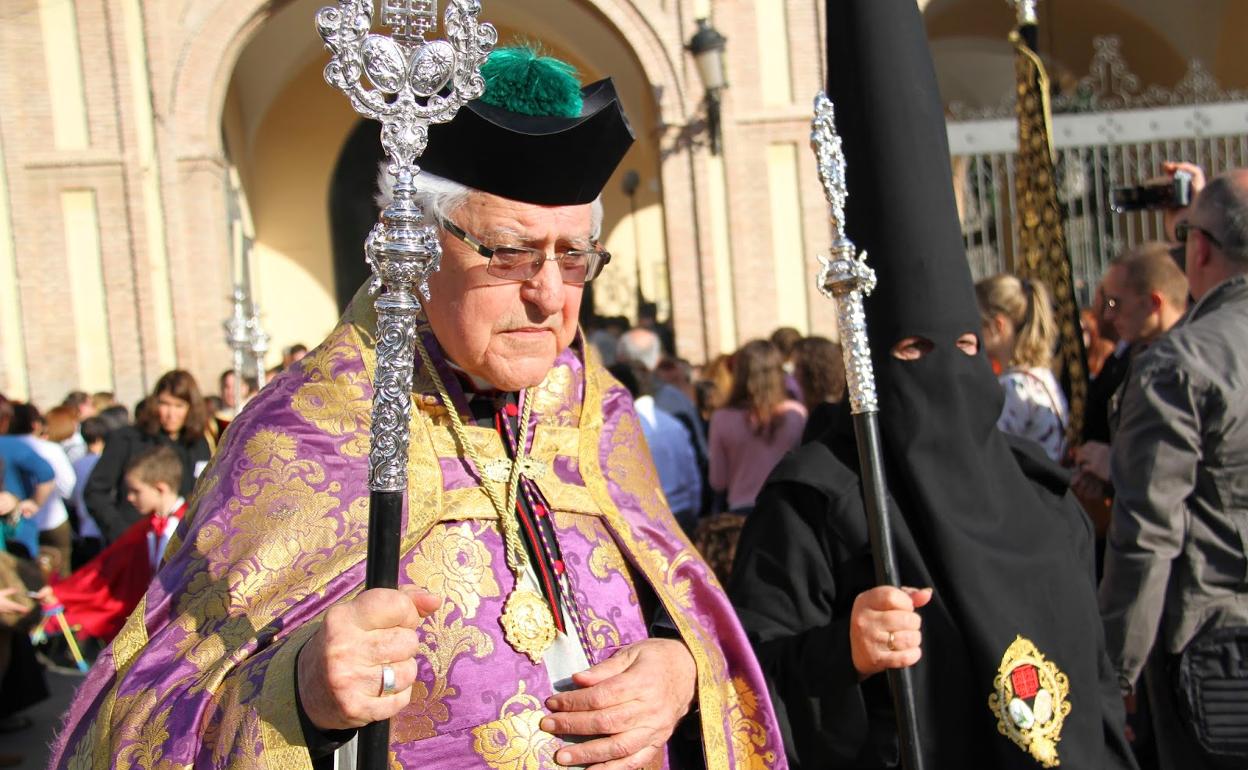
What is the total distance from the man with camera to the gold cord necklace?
1732mm

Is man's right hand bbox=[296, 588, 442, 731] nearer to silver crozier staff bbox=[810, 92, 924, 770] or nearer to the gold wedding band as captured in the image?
the gold wedding band

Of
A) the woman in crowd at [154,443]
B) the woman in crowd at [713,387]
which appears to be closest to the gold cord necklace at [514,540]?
the woman in crowd at [154,443]

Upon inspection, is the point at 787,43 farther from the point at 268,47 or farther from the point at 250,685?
the point at 250,685

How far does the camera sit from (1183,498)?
124 inches

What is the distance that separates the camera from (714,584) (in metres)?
2.37

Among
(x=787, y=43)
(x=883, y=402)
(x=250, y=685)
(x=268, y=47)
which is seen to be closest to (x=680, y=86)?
(x=787, y=43)

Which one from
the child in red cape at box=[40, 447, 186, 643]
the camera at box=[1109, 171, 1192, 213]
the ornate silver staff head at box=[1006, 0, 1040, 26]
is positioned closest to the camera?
the ornate silver staff head at box=[1006, 0, 1040, 26]

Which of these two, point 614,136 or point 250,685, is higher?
point 614,136

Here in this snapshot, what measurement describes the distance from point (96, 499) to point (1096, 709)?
6.35 metres

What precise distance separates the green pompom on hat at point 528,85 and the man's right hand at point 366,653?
35.5 inches

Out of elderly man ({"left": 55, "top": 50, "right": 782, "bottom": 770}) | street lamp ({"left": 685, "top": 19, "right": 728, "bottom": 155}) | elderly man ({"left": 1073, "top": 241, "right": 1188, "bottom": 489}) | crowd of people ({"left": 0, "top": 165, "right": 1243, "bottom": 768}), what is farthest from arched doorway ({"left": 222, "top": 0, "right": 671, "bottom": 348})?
elderly man ({"left": 55, "top": 50, "right": 782, "bottom": 770})

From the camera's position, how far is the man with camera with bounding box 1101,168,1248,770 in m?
3.11

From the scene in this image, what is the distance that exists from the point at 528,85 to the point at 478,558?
0.80 metres

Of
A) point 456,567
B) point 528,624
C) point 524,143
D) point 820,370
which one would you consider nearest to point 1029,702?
point 528,624
